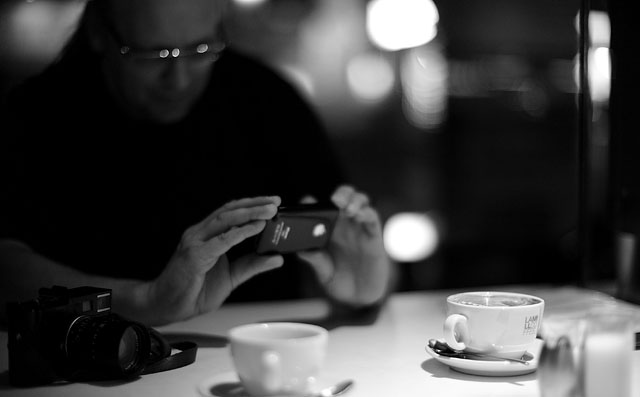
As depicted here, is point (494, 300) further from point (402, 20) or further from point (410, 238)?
point (410, 238)

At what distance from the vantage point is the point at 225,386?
0.86m

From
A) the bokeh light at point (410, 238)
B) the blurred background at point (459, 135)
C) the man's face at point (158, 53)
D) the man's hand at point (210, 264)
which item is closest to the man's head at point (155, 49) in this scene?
the man's face at point (158, 53)

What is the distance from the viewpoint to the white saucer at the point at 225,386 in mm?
833

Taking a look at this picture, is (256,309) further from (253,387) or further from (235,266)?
(253,387)

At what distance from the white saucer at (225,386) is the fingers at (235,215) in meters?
0.27

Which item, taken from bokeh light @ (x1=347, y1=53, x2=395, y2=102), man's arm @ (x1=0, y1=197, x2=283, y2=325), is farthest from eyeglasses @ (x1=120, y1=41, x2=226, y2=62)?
bokeh light @ (x1=347, y1=53, x2=395, y2=102)

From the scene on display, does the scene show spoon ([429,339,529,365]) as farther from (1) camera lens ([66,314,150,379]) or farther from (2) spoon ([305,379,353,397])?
(1) camera lens ([66,314,150,379])

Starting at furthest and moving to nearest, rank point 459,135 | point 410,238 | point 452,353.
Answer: point 459,135, point 410,238, point 452,353

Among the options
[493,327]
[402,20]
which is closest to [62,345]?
[493,327]

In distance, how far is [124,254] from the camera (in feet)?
4.13

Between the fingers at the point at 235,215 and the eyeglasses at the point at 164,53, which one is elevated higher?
the eyeglasses at the point at 164,53

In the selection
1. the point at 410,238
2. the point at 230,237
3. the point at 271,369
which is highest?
the point at 230,237

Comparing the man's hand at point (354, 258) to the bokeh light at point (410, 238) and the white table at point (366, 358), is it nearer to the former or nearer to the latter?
the white table at point (366, 358)

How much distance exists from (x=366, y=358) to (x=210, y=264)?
28 centimetres
